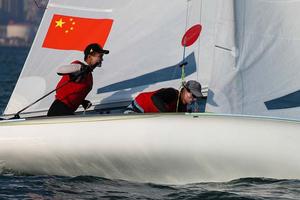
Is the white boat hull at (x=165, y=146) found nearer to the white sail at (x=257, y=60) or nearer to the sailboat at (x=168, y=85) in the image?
the sailboat at (x=168, y=85)

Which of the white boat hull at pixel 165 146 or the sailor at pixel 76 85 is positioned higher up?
the sailor at pixel 76 85

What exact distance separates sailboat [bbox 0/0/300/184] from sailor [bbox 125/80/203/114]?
0.15 meters

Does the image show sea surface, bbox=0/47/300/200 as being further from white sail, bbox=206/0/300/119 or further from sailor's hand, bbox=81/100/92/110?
sailor's hand, bbox=81/100/92/110

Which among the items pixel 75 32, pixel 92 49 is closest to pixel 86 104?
pixel 92 49

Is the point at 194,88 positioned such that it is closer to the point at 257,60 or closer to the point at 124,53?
the point at 257,60

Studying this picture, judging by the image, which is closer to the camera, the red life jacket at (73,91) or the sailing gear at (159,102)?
the sailing gear at (159,102)

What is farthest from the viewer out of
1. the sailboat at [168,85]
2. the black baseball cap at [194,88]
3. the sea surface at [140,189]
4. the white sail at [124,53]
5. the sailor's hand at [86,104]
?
the white sail at [124,53]

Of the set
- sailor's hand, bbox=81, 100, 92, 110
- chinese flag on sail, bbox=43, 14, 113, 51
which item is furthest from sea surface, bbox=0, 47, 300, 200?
chinese flag on sail, bbox=43, 14, 113, 51

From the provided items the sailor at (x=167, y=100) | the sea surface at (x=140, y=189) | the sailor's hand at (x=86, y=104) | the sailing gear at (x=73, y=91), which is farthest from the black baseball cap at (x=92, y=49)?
the sea surface at (x=140, y=189)

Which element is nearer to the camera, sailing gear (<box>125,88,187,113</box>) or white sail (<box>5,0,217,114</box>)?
sailing gear (<box>125,88,187,113</box>)

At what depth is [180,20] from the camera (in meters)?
7.39

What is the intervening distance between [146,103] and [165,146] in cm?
47

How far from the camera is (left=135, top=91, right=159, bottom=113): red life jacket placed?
21.5 ft

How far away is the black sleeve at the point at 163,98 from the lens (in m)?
6.48
